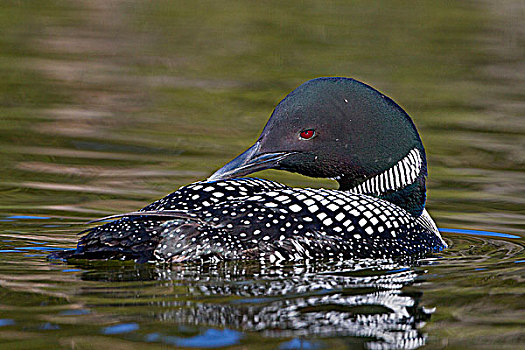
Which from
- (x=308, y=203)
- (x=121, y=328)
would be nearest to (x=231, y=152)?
(x=308, y=203)

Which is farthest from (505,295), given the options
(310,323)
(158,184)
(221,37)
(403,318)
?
(221,37)

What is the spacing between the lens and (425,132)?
9.28 metres

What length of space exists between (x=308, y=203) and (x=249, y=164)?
447mm

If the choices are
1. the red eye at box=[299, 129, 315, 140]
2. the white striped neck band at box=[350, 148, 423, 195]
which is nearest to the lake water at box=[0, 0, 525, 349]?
the white striped neck band at box=[350, 148, 423, 195]

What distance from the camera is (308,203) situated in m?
5.10

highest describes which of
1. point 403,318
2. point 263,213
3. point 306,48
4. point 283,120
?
point 306,48

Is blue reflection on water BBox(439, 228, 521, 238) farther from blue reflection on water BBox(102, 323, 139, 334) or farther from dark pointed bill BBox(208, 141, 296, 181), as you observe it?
blue reflection on water BBox(102, 323, 139, 334)

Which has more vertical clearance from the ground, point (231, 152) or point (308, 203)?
point (231, 152)

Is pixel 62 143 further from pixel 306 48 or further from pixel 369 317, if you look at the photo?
pixel 306 48

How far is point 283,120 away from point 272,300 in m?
1.30

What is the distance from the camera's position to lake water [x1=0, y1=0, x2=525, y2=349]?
418cm

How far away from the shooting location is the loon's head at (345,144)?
5441mm

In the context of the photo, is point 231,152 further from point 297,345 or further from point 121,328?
point 297,345

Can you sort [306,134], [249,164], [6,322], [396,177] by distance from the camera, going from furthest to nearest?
[396,177] → [306,134] → [249,164] → [6,322]
